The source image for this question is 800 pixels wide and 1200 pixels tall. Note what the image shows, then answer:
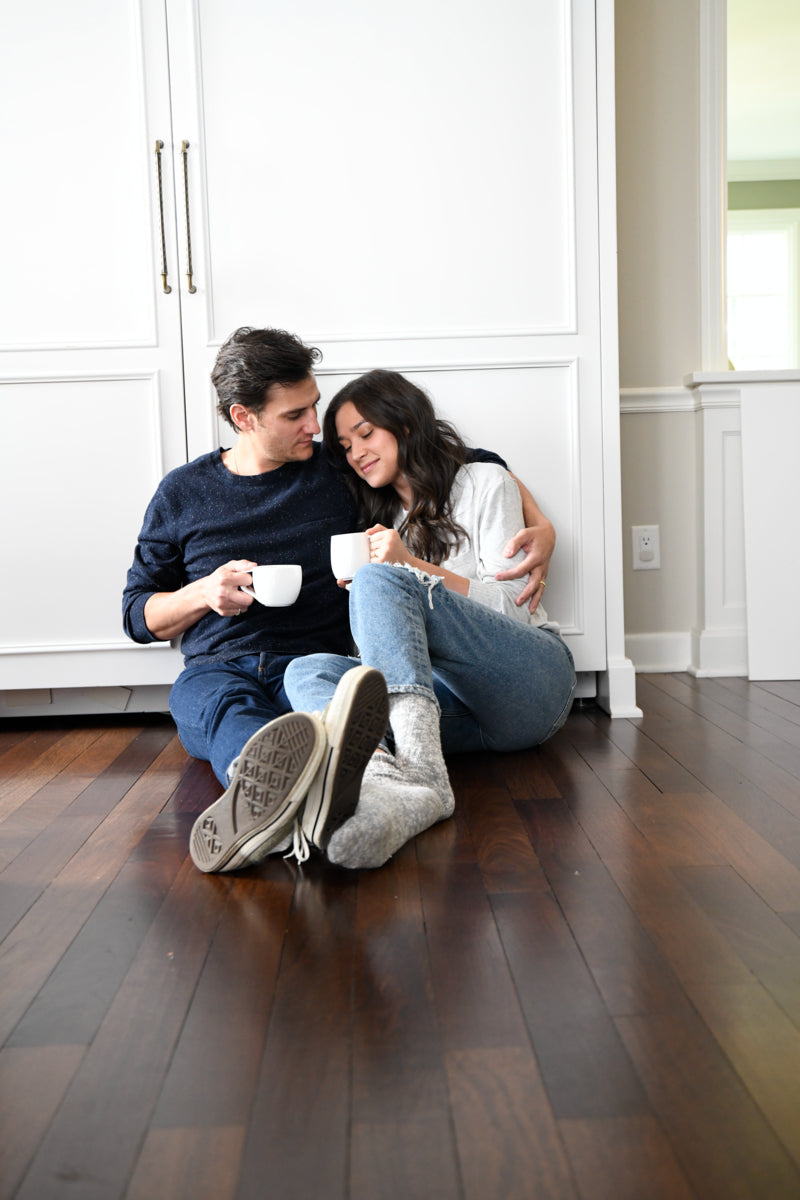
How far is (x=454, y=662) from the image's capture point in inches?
66.1

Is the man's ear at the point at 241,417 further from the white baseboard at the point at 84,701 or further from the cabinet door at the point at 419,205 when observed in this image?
the white baseboard at the point at 84,701

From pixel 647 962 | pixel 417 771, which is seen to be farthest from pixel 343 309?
pixel 647 962

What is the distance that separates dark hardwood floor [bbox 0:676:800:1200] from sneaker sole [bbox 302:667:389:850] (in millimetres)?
98

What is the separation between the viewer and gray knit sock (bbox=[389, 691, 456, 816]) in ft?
4.68

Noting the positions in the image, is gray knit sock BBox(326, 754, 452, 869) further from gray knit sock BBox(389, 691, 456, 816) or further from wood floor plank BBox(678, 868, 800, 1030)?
wood floor plank BBox(678, 868, 800, 1030)

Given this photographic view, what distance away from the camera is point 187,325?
2266mm

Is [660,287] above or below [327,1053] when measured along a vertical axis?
above

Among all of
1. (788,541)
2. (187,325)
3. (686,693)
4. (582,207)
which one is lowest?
(686,693)

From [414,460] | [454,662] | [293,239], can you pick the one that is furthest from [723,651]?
[293,239]

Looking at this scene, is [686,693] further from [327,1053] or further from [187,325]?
[327,1053]

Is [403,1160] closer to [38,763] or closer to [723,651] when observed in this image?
[38,763]

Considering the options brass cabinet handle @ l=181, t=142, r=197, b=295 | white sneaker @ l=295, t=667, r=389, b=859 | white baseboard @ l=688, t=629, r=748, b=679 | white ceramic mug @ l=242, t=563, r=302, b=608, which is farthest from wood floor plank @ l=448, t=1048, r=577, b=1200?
white baseboard @ l=688, t=629, r=748, b=679

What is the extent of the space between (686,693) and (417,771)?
129 centimetres

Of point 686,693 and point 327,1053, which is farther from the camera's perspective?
point 686,693
